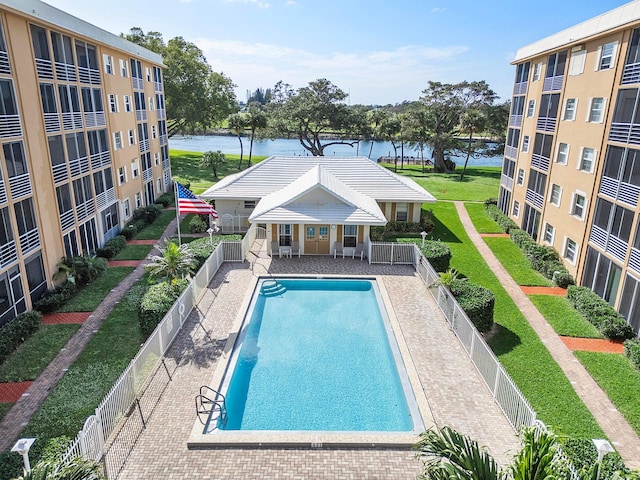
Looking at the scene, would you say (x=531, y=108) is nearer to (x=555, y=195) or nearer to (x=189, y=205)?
(x=555, y=195)

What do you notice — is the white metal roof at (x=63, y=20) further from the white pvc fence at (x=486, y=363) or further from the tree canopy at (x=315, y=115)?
the tree canopy at (x=315, y=115)

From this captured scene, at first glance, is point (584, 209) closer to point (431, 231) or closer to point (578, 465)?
point (431, 231)

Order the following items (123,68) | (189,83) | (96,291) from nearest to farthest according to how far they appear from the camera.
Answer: (96,291)
(123,68)
(189,83)

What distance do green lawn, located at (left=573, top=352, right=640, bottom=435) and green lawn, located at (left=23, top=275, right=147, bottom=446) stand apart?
52.2ft

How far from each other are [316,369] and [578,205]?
1667 centimetres

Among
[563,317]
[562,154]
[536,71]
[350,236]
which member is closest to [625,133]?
[562,154]

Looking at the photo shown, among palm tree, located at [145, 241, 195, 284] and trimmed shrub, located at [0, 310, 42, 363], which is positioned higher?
palm tree, located at [145, 241, 195, 284]

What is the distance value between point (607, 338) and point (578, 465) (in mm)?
9704

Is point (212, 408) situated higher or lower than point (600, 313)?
A: lower

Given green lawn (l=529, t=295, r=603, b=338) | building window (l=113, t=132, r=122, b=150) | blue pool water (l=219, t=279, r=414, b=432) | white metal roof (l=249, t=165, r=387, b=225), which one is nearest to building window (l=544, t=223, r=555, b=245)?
green lawn (l=529, t=295, r=603, b=338)

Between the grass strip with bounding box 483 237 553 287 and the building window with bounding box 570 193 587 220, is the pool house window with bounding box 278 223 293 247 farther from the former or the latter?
the building window with bounding box 570 193 587 220

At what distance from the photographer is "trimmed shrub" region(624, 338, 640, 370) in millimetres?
15248

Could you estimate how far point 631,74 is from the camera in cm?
1836

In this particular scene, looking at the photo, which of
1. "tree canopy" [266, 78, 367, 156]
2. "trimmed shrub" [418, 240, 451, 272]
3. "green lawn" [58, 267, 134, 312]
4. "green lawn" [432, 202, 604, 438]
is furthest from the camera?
"tree canopy" [266, 78, 367, 156]
